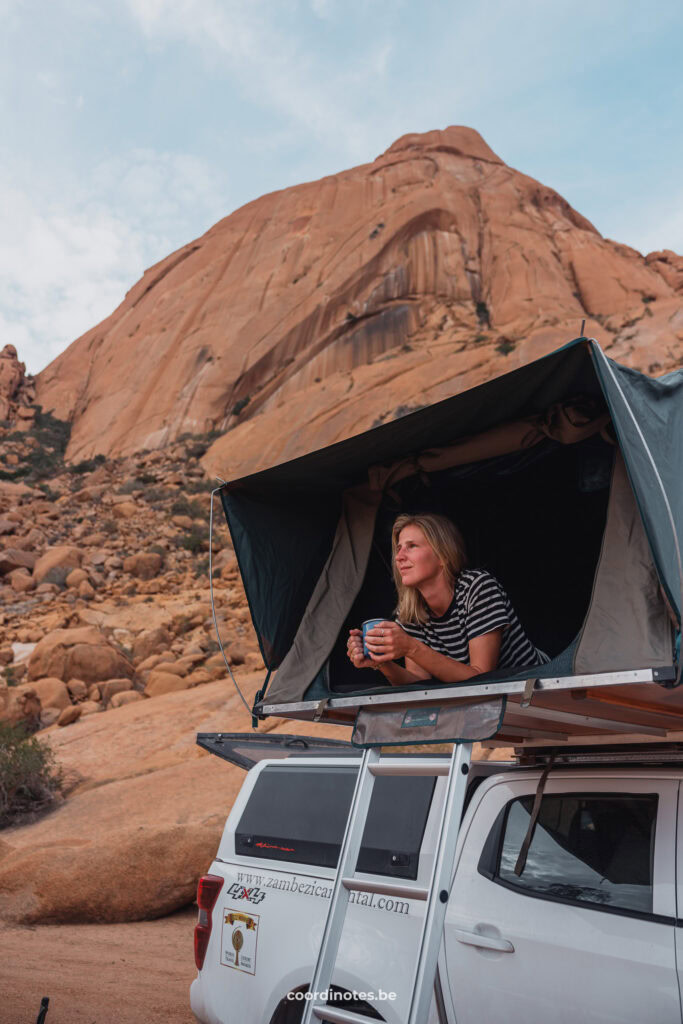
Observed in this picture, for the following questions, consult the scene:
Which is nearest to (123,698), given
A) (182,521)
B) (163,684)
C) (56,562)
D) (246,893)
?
(163,684)

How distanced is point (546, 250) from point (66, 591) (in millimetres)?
30361

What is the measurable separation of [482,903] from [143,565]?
23.6 m

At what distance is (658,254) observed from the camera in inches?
1871

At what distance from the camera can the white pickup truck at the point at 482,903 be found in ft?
9.97

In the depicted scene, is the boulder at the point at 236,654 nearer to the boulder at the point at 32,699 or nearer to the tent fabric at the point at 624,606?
the boulder at the point at 32,699

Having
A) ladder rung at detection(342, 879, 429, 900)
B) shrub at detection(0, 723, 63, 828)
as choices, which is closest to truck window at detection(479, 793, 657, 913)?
ladder rung at detection(342, 879, 429, 900)

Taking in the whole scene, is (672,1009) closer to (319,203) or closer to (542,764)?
(542,764)

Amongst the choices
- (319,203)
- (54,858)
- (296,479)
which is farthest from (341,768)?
(319,203)

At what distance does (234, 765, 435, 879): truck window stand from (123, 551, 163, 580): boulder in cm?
2166

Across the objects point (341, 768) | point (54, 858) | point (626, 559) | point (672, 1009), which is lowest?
point (54, 858)

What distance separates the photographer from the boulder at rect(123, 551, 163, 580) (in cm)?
2598

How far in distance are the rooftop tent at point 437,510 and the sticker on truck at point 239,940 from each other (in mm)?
1216

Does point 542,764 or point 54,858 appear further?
point 54,858

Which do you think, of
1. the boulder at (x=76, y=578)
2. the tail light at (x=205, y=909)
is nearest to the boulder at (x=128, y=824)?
the tail light at (x=205, y=909)
